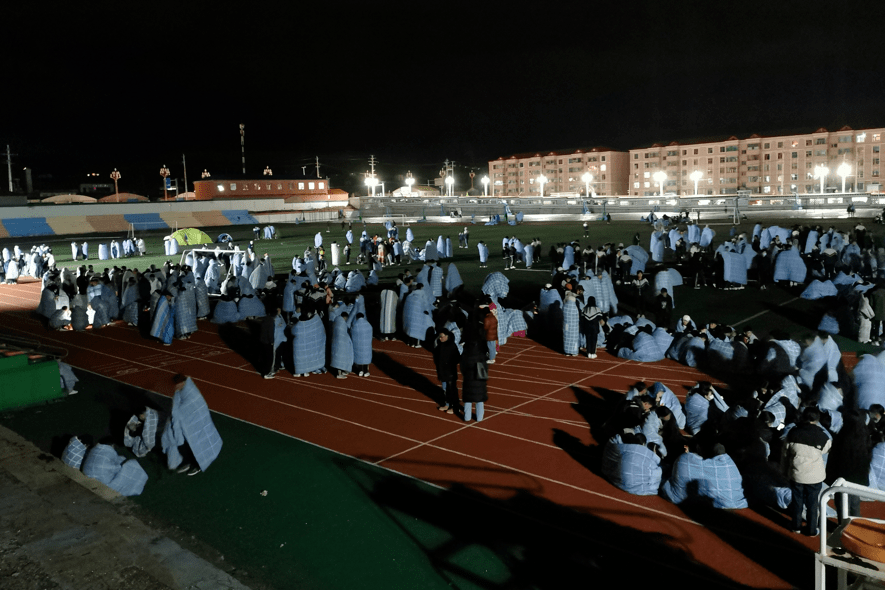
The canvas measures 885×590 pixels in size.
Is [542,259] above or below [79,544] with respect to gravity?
above

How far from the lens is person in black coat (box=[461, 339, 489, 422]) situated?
8.23 metres

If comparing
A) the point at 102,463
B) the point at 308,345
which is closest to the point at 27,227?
the point at 308,345

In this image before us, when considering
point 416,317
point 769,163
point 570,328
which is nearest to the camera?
point 570,328

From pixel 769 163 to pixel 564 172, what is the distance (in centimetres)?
3058

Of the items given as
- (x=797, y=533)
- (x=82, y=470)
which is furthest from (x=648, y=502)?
(x=82, y=470)

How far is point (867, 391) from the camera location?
756 cm

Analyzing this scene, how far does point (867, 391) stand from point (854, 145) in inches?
3195

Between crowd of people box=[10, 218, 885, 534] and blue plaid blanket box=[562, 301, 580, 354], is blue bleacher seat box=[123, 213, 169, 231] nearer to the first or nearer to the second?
crowd of people box=[10, 218, 885, 534]

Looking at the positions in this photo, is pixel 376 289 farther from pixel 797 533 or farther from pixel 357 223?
pixel 357 223

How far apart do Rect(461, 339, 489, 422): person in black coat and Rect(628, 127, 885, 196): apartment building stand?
73.2 metres

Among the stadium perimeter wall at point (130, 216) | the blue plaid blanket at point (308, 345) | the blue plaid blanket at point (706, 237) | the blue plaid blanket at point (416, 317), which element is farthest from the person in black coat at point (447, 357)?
the stadium perimeter wall at point (130, 216)

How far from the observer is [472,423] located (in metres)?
8.59

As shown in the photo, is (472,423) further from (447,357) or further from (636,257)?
(636,257)

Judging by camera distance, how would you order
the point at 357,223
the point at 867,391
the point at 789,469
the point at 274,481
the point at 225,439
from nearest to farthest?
the point at 789,469 < the point at 274,481 < the point at 867,391 < the point at 225,439 < the point at 357,223
